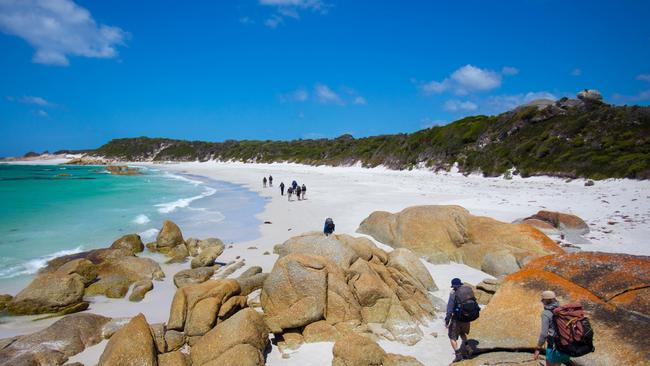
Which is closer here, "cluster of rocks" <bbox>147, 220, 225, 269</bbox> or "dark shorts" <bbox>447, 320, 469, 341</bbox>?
"dark shorts" <bbox>447, 320, 469, 341</bbox>

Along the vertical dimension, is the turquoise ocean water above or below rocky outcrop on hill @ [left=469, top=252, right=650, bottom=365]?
Answer: below

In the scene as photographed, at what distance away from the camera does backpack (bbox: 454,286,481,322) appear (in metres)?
6.07

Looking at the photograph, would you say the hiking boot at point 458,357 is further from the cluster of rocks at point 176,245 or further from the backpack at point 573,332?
the cluster of rocks at point 176,245

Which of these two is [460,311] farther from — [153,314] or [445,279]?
[153,314]

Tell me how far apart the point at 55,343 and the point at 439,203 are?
20.3 metres

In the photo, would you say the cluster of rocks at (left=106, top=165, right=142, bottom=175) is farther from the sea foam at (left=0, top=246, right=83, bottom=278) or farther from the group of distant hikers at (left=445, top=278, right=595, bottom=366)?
the group of distant hikers at (left=445, top=278, right=595, bottom=366)

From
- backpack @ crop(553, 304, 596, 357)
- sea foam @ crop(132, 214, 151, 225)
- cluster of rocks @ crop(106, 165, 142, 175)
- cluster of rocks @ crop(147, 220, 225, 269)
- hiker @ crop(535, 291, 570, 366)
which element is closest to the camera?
backpack @ crop(553, 304, 596, 357)

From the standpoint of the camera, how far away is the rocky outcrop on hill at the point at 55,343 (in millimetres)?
6607

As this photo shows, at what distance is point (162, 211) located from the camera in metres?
25.2

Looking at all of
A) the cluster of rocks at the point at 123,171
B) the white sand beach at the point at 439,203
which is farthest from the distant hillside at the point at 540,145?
the cluster of rocks at the point at 123,171

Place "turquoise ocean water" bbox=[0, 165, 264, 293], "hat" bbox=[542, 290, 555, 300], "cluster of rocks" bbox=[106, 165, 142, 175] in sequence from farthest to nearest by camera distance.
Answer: "cluster of rocks" bbox=[106, 165, 142, 175] → "turquoise ocean water" bbox=[0, 165, 264, 293] → "hat" bbox=[542, 290, 555, 300]

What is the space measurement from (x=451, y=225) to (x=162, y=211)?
20.6 m

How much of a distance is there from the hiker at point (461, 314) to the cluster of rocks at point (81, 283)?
8.36 m

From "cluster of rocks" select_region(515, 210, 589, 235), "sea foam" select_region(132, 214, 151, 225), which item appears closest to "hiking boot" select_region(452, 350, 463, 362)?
"cluster of rocks" select_region(515, 210, 589, 235)
